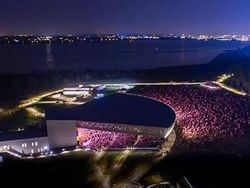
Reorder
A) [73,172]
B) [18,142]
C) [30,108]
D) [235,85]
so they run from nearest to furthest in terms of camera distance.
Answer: [73,172]
[18,142]
[30,108]
[235,85]

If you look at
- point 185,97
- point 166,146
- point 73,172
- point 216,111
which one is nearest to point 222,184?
point 166,146

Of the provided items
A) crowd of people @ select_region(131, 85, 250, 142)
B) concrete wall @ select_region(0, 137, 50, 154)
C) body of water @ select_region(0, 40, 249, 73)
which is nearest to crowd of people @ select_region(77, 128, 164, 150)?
concrete wall @ select_region(0, 137, 50, 154)

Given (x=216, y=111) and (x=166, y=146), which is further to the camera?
(x=216, y=111)

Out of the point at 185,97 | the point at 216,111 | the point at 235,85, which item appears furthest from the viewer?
the point at 235,85

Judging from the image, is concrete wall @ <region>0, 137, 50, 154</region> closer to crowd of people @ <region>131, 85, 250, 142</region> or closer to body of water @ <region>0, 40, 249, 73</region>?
crowd of people @ <region>131, 85, 250, 142</region>

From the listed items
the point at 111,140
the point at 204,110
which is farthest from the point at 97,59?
the point at 111,140

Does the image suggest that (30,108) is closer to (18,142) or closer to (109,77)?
(18,142)

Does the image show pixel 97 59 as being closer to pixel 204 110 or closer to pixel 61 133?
pixel 204 110
